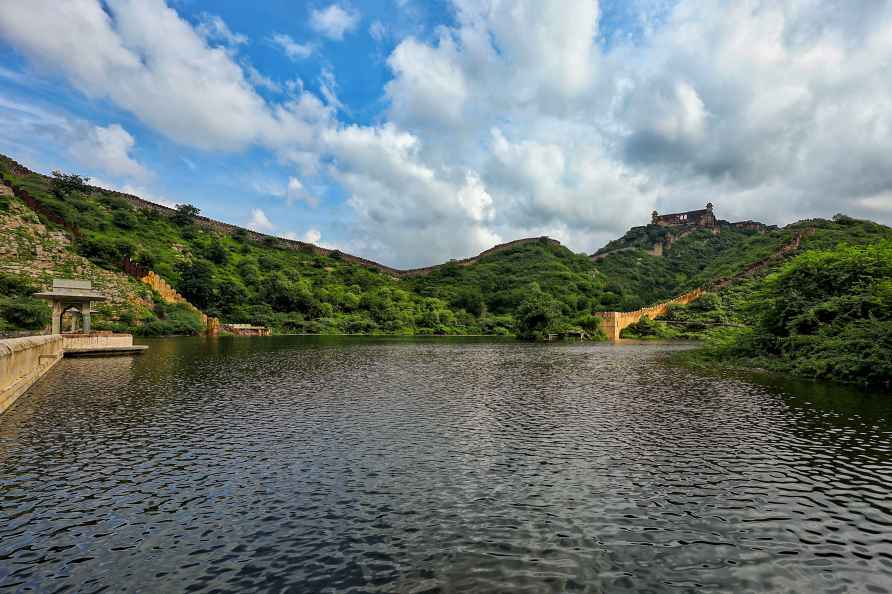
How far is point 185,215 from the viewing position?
381 ft

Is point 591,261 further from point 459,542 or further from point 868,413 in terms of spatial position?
point 459,542

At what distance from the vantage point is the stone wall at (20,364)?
16.1 m

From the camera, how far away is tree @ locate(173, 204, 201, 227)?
373ft

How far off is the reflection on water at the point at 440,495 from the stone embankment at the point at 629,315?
6680 centimetres

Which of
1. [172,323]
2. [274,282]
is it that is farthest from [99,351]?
[274,282]

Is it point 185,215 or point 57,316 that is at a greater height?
point 185,215

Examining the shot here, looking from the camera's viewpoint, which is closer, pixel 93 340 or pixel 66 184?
pixel 93 340

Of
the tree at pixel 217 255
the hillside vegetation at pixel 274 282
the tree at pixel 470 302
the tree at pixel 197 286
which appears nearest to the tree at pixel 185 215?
the hillside vegetation at pixel 274 282

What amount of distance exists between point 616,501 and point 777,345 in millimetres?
29319

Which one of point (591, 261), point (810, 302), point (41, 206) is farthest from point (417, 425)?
point (591, 261)

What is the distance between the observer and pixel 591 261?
166 meters

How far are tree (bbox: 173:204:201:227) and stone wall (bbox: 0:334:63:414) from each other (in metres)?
96.5

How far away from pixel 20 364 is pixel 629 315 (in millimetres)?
86556

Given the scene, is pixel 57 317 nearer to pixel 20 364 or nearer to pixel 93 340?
pixel 93 340
